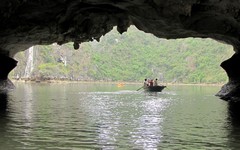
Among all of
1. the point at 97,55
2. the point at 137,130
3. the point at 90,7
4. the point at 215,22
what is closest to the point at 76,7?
the point at 90,7

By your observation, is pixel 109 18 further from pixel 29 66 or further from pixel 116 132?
pixel 29 66

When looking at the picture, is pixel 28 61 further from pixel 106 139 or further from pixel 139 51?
pixel 106 139

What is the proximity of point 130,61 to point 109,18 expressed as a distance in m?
127

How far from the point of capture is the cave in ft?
61.4

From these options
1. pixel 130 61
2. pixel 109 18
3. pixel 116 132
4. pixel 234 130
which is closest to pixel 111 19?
pixel 109 18

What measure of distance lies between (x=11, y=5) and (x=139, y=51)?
144 m

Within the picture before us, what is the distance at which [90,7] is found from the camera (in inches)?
836

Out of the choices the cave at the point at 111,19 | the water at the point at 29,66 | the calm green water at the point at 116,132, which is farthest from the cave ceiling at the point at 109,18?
the water at the point at 29,66

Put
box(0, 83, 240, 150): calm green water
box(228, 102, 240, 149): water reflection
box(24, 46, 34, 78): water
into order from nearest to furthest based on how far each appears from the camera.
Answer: box(0, 83, 240, 150): calm green water
box(228, 102, 240, 149): water reflection
box(24, 46, 34, 78): water

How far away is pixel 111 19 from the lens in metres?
24.4

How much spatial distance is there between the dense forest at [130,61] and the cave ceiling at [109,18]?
88233 millimetres

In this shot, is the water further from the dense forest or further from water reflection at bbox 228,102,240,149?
water reflection at bbox 228,102,240,149

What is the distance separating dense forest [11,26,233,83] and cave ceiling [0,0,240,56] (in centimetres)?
8823

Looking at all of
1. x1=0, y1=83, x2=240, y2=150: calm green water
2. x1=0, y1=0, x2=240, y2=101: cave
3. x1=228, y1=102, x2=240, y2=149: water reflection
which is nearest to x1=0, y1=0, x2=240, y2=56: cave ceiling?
x1=0, y1=0, x2=240, y2=101: cave
